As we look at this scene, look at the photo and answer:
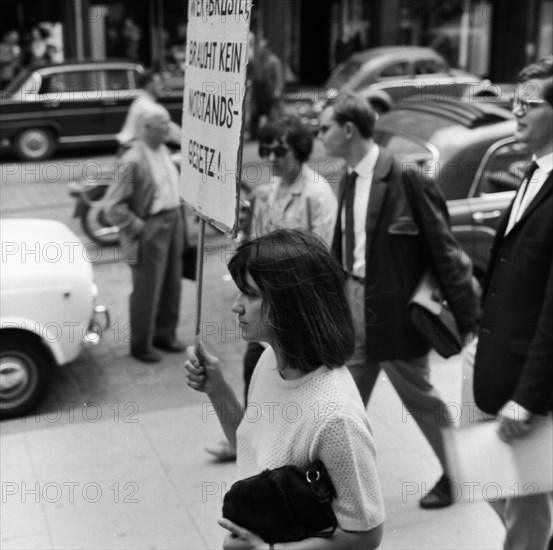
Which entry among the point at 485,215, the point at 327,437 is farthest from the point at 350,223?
the point at 485,215

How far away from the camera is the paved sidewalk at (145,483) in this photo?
435 cm

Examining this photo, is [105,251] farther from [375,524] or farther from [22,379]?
[375,524]

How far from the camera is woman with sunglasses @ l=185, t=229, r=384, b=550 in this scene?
2234 millimetres

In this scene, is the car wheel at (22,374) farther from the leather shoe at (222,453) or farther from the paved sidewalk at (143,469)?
the leather shoe at (222,453)

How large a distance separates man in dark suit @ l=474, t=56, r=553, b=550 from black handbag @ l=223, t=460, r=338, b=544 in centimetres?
114

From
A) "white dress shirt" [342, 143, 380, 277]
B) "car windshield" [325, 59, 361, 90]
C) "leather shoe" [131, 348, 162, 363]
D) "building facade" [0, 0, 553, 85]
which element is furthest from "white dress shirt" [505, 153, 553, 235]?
"building facade" [0, 0, 553, 85]

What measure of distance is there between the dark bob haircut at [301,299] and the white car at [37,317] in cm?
336

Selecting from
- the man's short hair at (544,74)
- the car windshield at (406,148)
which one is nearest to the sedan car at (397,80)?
the car windshield at (406,148)

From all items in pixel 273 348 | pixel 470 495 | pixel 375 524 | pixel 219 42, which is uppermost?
pixel 219 42

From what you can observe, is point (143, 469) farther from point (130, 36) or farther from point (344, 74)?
point (130, 36)

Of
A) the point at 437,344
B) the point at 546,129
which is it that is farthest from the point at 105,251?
the point at 546,129

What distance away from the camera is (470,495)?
3.19 metres

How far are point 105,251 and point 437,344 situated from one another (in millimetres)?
6243

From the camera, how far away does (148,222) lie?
664cm
